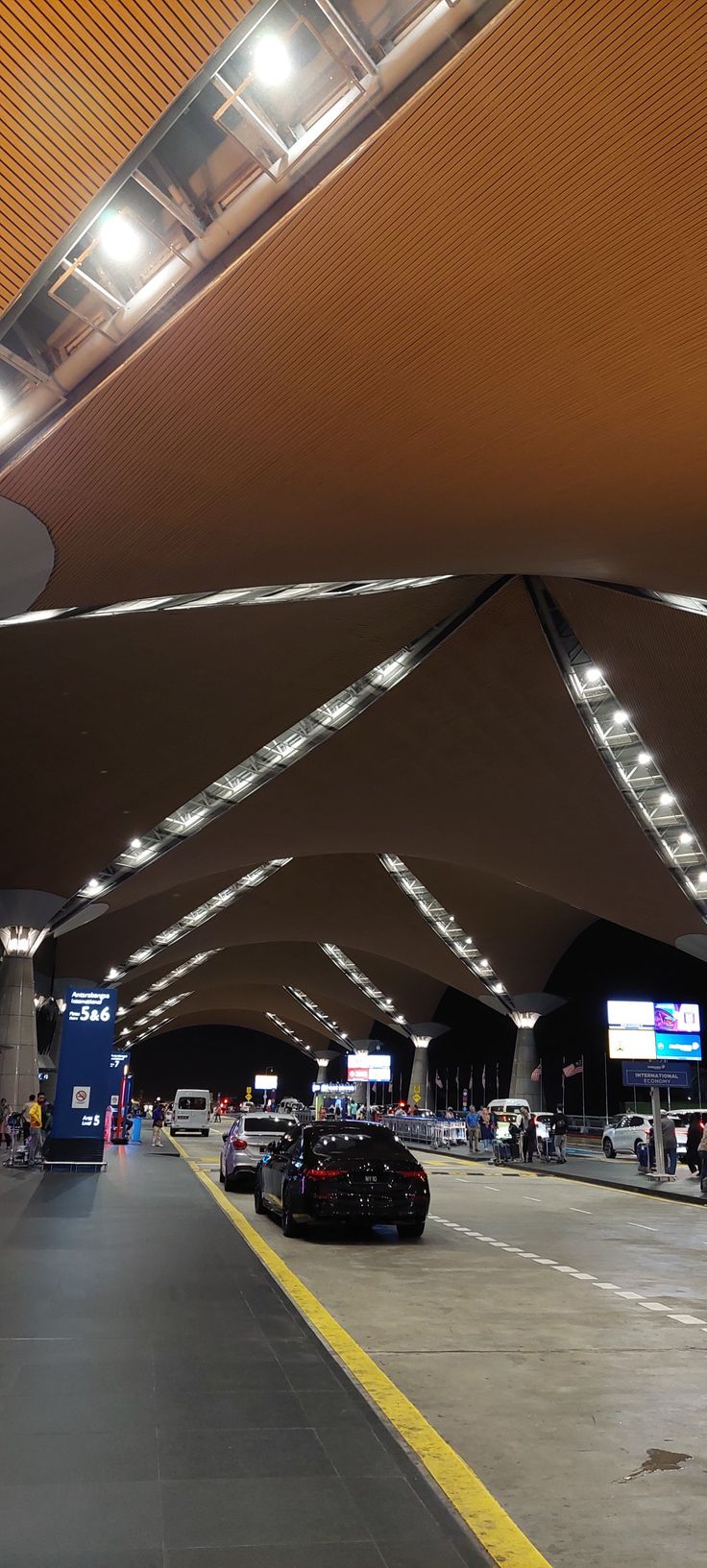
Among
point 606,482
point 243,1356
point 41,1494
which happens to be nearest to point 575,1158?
point 606,482

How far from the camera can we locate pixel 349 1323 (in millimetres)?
8531

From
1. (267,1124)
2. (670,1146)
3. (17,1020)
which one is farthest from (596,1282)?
(17,1020)

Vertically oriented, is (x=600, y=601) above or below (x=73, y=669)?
above

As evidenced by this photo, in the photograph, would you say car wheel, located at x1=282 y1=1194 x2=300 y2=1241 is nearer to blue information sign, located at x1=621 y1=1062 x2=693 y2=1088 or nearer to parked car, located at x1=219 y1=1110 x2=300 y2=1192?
parked car, located at x1=219 y1=1110 x2=300 y2=1192

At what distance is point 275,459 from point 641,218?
15.3 ft

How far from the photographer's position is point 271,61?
8375 mm

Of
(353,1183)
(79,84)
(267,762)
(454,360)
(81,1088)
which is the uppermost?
(267,762)

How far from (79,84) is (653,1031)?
22.9 metres

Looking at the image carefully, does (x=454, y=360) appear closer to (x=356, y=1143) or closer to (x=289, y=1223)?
(x=356, y=1143)

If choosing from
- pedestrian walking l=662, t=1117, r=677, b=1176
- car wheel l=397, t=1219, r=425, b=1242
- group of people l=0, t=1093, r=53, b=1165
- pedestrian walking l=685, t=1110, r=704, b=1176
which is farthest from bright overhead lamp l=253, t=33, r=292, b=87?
pedestrian walking l=685, t=1110, r=704, b=1176

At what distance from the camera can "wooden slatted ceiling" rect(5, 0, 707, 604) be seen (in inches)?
328

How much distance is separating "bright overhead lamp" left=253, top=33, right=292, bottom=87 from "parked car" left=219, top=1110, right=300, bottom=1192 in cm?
1646

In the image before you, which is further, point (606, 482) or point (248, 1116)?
point (248, 1116)

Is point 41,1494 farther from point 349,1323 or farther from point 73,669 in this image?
point 73,669
